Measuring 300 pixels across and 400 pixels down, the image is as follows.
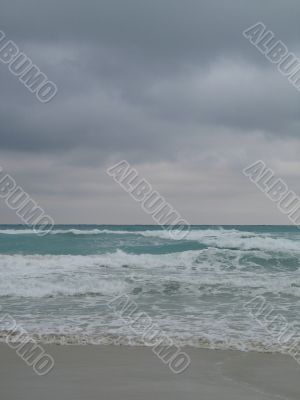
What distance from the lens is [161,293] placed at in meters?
11.8

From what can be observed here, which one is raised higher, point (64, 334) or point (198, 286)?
point (198, 286)

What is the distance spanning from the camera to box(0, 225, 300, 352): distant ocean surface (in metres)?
7.90

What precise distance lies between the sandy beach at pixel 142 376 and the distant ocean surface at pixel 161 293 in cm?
69

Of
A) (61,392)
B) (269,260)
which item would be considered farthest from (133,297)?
(269,260)

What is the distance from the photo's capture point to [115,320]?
882cm

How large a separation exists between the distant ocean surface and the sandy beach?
2.26 ft

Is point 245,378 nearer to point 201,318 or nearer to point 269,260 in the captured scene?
point 201,318

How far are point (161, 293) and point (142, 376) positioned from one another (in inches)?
244

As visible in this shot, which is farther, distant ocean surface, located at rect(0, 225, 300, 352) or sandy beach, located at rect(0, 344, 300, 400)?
distant ocean surface, located at rect(0, 225, 300, 352)

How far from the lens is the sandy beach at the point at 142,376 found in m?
4.90

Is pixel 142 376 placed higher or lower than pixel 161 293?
lower

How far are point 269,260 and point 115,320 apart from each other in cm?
1286

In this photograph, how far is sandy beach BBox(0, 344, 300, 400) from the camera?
490 centimetres

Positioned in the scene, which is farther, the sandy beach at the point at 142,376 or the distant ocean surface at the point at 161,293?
the distant ocean surface at the point at 161,293
